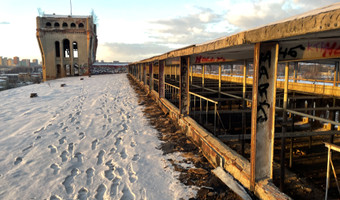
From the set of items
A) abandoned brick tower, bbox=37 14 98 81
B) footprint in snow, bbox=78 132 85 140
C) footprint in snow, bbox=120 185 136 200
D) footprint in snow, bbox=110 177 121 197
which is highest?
abandoned brick tower, bbox=37 14 98 81

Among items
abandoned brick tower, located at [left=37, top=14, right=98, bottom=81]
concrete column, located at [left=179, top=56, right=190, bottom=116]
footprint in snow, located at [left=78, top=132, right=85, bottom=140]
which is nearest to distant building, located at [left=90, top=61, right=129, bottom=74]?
abandoned brick tower, located at [left=37, top=14, right=98, bottom=81]

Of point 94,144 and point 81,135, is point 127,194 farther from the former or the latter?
point 81,135

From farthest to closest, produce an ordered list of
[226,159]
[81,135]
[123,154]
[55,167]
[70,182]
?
[81,135] → [123,154] → [55,167] → [226,159] → [70,182]

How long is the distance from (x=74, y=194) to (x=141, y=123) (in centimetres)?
465

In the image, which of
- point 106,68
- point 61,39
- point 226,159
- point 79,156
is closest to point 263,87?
point 226,159

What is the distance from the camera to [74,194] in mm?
3621

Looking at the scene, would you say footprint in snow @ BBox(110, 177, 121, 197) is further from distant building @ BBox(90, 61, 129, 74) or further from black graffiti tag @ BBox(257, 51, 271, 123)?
distant building @ BBox(90, 61, 129, 74)

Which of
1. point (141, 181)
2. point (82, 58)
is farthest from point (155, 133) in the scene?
point (82, 58)

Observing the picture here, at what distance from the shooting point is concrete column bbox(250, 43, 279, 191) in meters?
3.01

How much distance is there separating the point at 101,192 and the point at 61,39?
138 ft

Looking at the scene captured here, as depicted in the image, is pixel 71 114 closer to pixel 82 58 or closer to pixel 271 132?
pixel 271 132

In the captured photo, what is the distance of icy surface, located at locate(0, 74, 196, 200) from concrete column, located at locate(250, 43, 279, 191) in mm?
1288

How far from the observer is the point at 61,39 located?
3850 centimetres

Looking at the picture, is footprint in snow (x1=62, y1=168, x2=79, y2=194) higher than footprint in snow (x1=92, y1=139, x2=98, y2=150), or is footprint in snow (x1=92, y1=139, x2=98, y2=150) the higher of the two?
footprint in snow (x1=92, y1=139, x2=98, y2=150)
